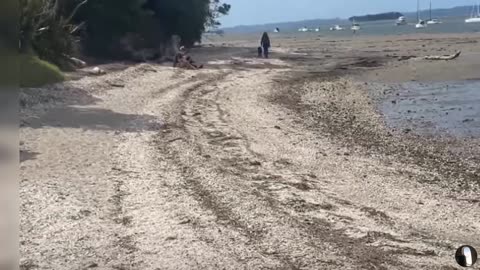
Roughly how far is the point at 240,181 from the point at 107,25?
2570 centimetres

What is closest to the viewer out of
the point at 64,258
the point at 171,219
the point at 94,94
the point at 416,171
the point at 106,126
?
the point at 64,258

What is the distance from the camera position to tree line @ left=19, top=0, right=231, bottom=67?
23875mm

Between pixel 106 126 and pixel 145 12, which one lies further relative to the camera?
pixel 145 12

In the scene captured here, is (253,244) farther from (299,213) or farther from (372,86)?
(372,86)

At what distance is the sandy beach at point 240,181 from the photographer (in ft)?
21.1

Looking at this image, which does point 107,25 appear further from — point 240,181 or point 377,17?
point 377,17

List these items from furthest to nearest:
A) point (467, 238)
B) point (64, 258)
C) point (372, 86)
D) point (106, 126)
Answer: point (372, 86) → point (106, 126) → point (467, 238) → point (64, 258)

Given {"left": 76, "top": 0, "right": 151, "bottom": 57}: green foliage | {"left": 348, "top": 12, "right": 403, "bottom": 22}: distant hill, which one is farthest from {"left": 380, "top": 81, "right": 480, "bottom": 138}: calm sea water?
{"left": 348, "top": 12, "right": 403, "bottom": 22}: distant hill

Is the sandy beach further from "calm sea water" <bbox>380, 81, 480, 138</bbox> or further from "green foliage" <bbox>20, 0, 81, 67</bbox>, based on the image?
"green foliage" <bbox>20, 0, 81, 67</bbox>

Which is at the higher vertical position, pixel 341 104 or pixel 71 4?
pixel 71 4

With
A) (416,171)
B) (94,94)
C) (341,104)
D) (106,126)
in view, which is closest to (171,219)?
(416,171)

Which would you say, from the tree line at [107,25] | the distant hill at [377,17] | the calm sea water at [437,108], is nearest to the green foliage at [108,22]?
the tree line at [107,25]

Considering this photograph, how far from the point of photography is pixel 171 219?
7.49 m

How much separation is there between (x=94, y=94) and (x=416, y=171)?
11.6 m
